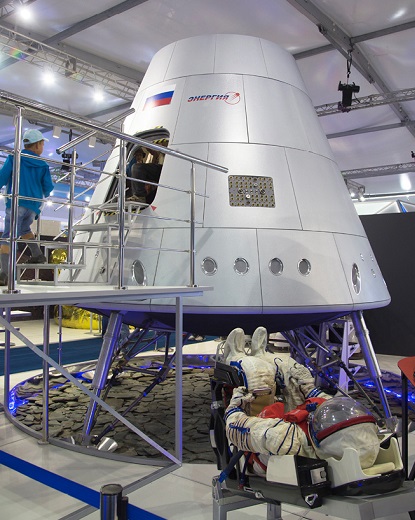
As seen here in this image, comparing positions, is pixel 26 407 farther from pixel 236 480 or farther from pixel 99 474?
pixel 236 480

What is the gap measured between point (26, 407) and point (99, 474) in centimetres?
199

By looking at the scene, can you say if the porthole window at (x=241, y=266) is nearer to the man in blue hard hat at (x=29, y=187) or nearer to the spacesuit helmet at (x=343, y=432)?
the man in blue hard hat at (x=29, y=187)

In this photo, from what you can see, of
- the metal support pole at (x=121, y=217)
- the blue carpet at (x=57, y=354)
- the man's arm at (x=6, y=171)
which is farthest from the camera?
the blue carpet at (x=57, y=354)

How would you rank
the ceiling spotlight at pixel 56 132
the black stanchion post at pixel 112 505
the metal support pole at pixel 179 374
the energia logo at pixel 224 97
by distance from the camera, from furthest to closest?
the ceiling spotlight at pixel 56 132 → the energia logo at pixel 224 97 → the metal support pole at pixel 179 374 → the black stanchion post at pixel 112 505

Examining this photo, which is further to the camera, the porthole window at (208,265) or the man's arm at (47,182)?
the man's arm at (47,182)

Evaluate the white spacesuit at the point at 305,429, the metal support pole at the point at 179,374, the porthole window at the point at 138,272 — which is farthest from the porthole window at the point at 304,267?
the white spacesuit at the point at 305,429

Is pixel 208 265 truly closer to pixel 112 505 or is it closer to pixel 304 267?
pixel 304 267

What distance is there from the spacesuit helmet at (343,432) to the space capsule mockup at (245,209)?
66.3 inches

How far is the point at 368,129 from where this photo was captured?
1231cm

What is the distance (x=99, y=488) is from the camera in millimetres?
2871

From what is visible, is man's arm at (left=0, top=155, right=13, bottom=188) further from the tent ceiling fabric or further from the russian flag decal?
the tent ceiling fabric

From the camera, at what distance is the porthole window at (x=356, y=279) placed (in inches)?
152

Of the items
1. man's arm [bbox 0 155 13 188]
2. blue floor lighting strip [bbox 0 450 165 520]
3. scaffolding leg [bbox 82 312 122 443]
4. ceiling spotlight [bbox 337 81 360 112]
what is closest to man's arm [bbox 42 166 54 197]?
man's arm [bbox 0 155 13 188]

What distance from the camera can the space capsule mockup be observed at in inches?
139
